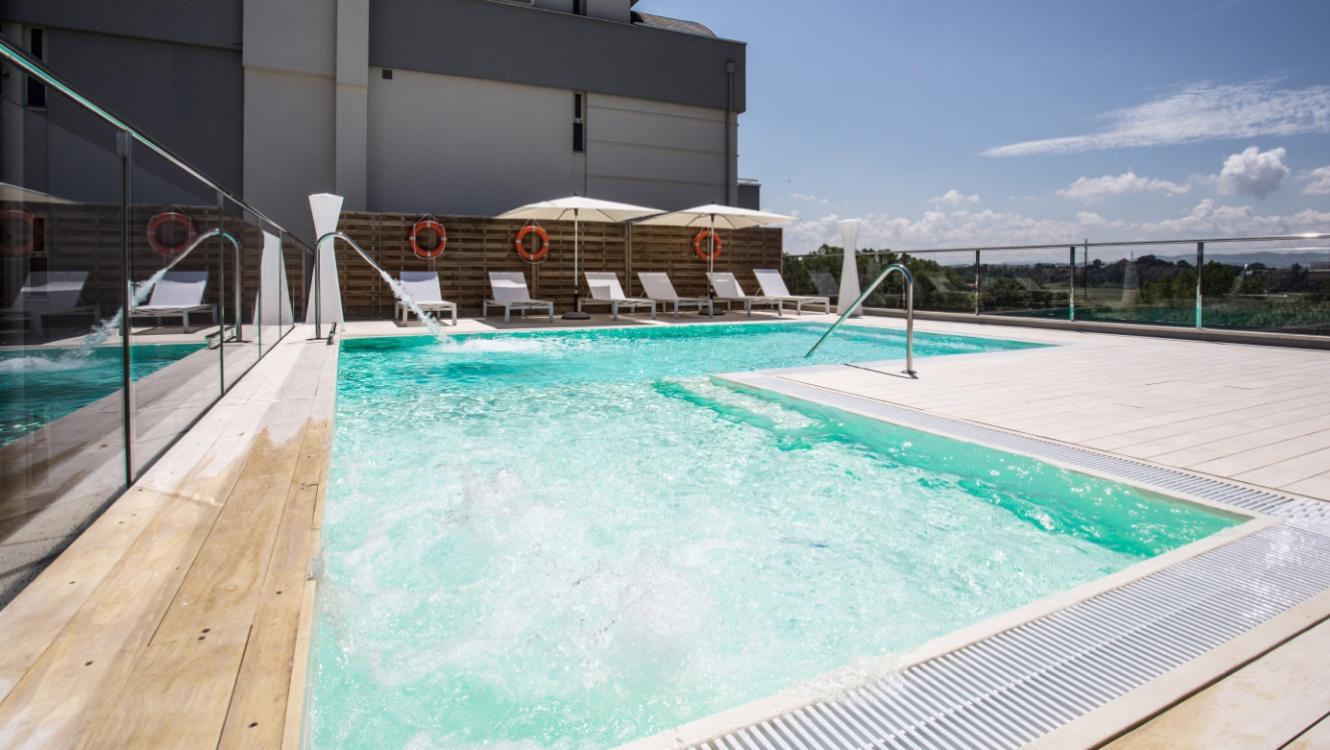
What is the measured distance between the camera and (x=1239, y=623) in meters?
1.74

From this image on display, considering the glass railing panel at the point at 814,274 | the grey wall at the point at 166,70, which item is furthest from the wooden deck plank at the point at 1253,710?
the grey wall at the point at 166,70

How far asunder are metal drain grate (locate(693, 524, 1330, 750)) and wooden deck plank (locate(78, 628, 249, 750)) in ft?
2.85

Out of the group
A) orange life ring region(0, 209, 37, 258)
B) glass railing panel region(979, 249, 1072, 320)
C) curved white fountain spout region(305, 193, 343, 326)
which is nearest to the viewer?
orange life ring region(0, 209, 37, 258)

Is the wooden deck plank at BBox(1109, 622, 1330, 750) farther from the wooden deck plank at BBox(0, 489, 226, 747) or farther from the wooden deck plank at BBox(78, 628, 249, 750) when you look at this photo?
the wooden deck plank at BBox(0, 489, 226, 747)

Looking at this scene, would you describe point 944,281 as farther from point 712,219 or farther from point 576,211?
point 576,211

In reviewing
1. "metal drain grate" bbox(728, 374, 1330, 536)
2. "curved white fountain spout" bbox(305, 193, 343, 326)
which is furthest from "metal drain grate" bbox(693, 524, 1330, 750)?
"curved white fountain spout" bbox(305, 193, 343, 326)

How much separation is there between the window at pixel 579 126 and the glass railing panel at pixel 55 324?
46.3 feet

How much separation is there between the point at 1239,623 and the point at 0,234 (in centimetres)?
290

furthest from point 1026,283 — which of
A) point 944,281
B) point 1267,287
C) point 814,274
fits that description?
point 814,274

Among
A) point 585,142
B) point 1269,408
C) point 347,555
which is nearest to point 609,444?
point 347,555

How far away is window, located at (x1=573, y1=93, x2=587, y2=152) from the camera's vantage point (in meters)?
16.0

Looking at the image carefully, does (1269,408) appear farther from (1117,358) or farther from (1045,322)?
(1045,322)

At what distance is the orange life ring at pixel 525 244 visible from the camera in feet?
40.5

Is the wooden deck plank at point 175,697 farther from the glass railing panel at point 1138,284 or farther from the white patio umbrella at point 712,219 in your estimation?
the white patio umbrella at point 712,219
